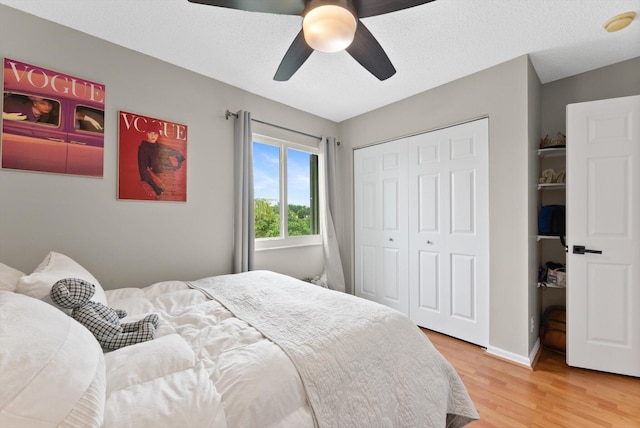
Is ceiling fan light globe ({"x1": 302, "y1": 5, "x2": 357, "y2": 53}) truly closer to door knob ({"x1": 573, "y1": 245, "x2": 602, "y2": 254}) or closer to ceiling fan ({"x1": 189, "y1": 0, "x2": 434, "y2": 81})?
ceiling fan ({"x1": 189, "y1": 0, "x2": 434, "y2": 81})

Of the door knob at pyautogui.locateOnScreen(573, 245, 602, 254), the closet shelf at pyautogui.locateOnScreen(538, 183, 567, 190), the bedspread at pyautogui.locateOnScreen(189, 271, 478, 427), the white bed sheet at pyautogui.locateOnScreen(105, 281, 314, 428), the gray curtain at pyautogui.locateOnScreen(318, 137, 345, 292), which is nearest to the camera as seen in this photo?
the white bed sheet at pyautogui.locateOnScreen(105, 281, 314, 428)

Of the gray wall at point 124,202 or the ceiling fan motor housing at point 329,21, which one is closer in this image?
the ceiling fan motor housing at point 329,21

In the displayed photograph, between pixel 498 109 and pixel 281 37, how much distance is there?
1.97 meters

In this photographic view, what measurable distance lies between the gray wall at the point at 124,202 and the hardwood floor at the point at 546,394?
2.25 metres

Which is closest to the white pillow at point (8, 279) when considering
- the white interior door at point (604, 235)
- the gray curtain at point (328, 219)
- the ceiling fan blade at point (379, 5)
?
the ceiling fan blade at point (379, 5)

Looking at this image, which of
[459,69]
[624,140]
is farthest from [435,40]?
[624,140]

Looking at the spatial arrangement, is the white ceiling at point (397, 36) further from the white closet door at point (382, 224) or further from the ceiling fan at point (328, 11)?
the white closet door at point (382, 224)

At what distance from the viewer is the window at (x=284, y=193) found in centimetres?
309

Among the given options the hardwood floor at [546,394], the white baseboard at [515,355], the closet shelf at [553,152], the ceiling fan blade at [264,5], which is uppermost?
the ceiling fan blade at [264,5]

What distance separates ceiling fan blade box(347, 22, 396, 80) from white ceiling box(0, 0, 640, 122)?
0.31 metres

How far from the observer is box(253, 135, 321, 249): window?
3.09m

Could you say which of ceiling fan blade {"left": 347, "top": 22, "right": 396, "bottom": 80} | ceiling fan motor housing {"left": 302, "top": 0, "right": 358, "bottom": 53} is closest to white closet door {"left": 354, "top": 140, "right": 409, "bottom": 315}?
ceiling fan blade {"left": 347, "top": 22, "right": 396, "bottom": 80}

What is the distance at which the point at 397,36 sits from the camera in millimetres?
1960

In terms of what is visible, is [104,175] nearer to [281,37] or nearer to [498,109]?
[281,37]
